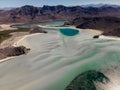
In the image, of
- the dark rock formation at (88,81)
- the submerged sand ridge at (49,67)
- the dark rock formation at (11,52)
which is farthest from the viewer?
the dark rock formation at (11,52)

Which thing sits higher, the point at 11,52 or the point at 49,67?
the point at 11,52

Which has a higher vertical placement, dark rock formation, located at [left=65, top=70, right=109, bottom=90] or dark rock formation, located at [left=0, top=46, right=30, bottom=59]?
dark rock formation, located at [left=65, top=70, right=109, bottom=90]

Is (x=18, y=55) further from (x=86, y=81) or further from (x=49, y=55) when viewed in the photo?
(x=86, y=81)

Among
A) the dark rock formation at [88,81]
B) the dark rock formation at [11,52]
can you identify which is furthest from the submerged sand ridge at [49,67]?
the dark rock formation at [88,81]

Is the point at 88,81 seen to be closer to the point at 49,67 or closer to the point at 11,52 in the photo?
the point at 49,67

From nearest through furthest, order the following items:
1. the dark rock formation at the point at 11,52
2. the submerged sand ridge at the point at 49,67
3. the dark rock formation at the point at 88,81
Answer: the dark rock formation at the point at 88,81 → the submerged sand ridge at the point at 49,67 → the dark rock formation at the point at 11,52

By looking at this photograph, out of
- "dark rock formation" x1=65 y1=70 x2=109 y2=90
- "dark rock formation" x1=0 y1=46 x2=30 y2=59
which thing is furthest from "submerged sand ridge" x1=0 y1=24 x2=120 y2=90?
"dark rock formation" x1=65 y1=70 x2=109 y2=90

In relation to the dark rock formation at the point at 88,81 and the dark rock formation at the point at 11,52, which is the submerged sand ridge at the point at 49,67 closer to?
the dark rock formation at the point at 11,52

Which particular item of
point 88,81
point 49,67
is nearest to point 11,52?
point 49,67

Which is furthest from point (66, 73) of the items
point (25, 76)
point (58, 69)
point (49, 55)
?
point (49, 55)

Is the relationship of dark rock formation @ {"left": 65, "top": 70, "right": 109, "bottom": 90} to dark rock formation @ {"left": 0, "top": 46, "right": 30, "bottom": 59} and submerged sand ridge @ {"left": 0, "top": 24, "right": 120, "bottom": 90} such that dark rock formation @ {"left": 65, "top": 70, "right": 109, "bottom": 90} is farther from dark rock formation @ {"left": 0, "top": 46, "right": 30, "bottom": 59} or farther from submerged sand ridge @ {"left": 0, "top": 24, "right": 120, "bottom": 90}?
dark rock formation @ {"left": 0, "top": 46, "right": 30, "bottom": 59}

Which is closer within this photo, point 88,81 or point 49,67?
point 88,81
